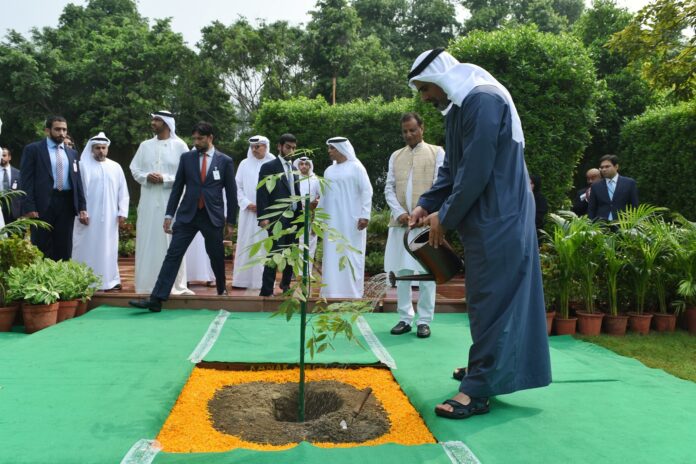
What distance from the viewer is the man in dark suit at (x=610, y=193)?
7488 mm

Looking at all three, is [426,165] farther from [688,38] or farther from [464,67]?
[688,38]

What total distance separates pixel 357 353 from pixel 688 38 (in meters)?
7.62

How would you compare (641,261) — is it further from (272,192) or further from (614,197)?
(272,192)

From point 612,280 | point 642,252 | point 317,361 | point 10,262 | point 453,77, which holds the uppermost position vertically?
point 453,77

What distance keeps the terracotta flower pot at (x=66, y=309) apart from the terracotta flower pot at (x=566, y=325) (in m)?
4.67

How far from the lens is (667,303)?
243 inches

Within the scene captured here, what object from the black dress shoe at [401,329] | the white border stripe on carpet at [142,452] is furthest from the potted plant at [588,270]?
the white border stripe on carpet at [142,452]

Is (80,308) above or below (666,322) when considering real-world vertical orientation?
below

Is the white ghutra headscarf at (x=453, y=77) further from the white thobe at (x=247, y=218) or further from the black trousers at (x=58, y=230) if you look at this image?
the black trousers at (x=58, y=230)

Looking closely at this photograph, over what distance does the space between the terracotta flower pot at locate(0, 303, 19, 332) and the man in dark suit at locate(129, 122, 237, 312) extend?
3.50 feet

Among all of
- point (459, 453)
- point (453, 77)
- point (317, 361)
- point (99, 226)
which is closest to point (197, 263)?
point (99, 226)

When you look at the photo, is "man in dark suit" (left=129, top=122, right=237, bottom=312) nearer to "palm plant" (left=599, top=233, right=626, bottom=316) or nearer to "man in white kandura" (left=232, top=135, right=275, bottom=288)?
"man in white kandura" (left=232, top=135, right=275, bottom=288)

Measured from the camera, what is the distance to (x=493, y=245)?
317 cm

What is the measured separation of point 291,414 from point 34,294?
3.20 metres
